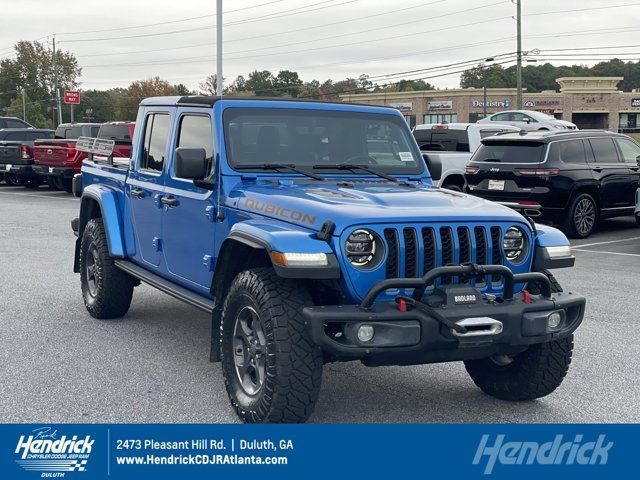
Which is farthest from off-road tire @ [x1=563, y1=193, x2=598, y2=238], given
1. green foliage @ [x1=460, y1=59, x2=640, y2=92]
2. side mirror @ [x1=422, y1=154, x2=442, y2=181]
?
green foliage @ [x1=460, y1=59, x2=640, y2=92]

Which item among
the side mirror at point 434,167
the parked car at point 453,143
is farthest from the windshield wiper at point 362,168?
the parked car at point 453,143

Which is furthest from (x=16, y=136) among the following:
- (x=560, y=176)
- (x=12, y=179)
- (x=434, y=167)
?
(x=434, y=167)

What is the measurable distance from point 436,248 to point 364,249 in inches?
15.8

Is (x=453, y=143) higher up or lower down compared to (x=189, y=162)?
higher up

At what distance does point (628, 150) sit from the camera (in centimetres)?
1584

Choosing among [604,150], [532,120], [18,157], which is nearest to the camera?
[604,150]

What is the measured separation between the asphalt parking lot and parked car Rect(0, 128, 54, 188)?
643 inches

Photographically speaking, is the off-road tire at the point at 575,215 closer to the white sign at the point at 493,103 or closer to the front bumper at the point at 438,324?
the front bumper at the point at 438,324

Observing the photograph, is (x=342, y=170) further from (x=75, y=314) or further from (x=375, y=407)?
(x=75, y=314)

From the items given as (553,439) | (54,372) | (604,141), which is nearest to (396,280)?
(553,439)

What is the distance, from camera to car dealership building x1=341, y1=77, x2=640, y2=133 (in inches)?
3263

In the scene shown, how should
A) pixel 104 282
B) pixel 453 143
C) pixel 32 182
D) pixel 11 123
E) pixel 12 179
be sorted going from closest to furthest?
pixel 104 282
pixel 453 143
pixel 32 182
pixel 12 179
pixel 11 123

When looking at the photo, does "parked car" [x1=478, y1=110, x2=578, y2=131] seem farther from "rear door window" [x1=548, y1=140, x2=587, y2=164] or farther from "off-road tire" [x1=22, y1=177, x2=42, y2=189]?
"off-road tire" [x1=22, y1=177, x2=42, y2=189]

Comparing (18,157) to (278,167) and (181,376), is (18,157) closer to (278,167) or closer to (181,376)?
(181,376)
